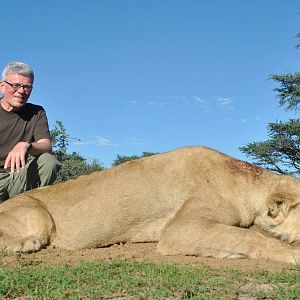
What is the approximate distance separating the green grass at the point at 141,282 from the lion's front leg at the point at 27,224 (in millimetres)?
1230

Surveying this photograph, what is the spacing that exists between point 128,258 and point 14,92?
270cm

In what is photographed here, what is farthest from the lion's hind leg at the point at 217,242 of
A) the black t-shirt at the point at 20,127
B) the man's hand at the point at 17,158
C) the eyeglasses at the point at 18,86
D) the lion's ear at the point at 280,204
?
the eyeglasses at the point at 18,86

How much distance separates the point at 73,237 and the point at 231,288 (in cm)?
233

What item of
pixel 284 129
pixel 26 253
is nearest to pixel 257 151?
pixel 284 129

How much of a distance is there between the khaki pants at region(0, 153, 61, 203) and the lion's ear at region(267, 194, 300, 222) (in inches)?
97.3

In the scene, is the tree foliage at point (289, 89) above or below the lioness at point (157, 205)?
above

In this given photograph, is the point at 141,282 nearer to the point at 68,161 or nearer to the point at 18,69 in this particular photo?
the point at 18,69

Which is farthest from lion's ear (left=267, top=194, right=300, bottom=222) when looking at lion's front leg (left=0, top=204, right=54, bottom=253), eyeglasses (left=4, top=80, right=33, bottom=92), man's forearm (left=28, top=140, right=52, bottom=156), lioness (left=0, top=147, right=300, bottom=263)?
eyeglasses (left=4, top=80, right=33, bottom=92)

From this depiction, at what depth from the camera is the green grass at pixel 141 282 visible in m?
2.94

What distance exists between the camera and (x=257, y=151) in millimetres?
23250

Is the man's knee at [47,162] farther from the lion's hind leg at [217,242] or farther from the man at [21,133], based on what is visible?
the lion's hind leg at [217,242]

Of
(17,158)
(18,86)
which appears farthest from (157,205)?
(18,86)

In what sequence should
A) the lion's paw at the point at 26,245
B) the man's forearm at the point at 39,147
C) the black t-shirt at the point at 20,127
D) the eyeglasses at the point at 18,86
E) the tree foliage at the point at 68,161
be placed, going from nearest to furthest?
the lion's paw at the point at 26,245 → the man's forearm at the point at 39,147 → the eyeglasses at the point at 18,86 → the black t-shirt at the point at 20,127 → the tree foliage at the point at 68,161

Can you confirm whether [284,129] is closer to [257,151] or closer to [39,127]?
[257,151]
